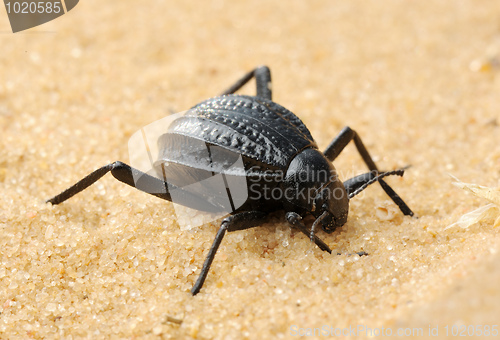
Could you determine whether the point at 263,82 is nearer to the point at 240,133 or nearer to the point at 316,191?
the point at 240,133

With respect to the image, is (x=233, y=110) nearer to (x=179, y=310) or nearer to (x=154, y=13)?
(x=179, y=310)

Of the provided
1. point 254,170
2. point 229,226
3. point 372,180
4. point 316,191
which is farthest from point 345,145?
point 229,226

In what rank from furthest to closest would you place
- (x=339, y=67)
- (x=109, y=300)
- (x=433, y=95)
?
1. (x=339, y=67)
2. (x=433, y=95)
3. (x=109, y=300)

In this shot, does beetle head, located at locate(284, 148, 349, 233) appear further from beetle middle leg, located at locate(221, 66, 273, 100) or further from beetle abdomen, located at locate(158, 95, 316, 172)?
beetle middle leg, located at locate(221, 66, 273, 100)

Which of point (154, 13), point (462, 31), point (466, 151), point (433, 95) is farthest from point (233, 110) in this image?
point (462, 31)

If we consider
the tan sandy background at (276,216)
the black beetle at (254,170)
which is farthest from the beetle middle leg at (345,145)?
the black beetle at (254,170)

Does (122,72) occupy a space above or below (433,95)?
above
